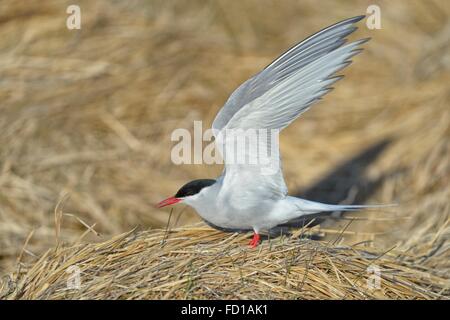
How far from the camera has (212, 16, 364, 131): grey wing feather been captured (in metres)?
3.80

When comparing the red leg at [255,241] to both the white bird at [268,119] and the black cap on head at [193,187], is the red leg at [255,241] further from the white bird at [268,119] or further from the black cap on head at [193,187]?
the black cap on head at [193,187]

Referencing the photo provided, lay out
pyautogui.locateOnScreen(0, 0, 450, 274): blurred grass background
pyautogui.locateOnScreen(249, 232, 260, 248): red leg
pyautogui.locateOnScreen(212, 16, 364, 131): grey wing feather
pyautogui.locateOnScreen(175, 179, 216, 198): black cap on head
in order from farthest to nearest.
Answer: pyautogui.locateOnScreen(0, 0, 450, 274): blurred grass background → pyautogui.locateOnScreen(175, 179, 216, 198): black cap on head → pyautogui.locateOnScreen(249, 232, 260, 248): red leg → pyautogui.locateOnScreen(212, 16, 364, 131): grey wing feather

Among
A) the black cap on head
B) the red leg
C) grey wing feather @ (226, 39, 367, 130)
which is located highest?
grey wing feather @ (226, 39, 367, 130)

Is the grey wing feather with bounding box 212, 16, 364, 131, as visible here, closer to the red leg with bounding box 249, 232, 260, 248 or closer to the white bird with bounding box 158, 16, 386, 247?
the white bird with bounding box 158, 16, 386, 247

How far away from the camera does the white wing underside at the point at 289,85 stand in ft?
12.5

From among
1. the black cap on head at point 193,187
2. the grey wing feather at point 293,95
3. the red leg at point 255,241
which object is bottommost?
the red leg at point 255,241

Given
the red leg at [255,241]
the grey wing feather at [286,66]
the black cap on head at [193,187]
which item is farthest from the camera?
the black cap on head at [193,187]

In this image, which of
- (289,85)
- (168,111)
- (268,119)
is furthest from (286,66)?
(168,111)

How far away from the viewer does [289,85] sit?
3.87 metres

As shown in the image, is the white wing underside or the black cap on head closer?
the white wing underside

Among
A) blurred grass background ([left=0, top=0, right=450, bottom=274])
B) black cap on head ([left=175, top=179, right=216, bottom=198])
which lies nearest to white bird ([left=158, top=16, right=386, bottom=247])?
black cap on head ([left=175, top=179, right=216, bottom=198])

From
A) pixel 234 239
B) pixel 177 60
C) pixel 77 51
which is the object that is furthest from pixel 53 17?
pixel 234 239

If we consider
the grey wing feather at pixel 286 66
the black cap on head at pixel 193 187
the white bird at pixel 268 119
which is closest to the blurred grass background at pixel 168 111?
the white bird at pixel 268 119

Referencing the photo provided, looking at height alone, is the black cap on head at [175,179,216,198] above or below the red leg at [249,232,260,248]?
above
